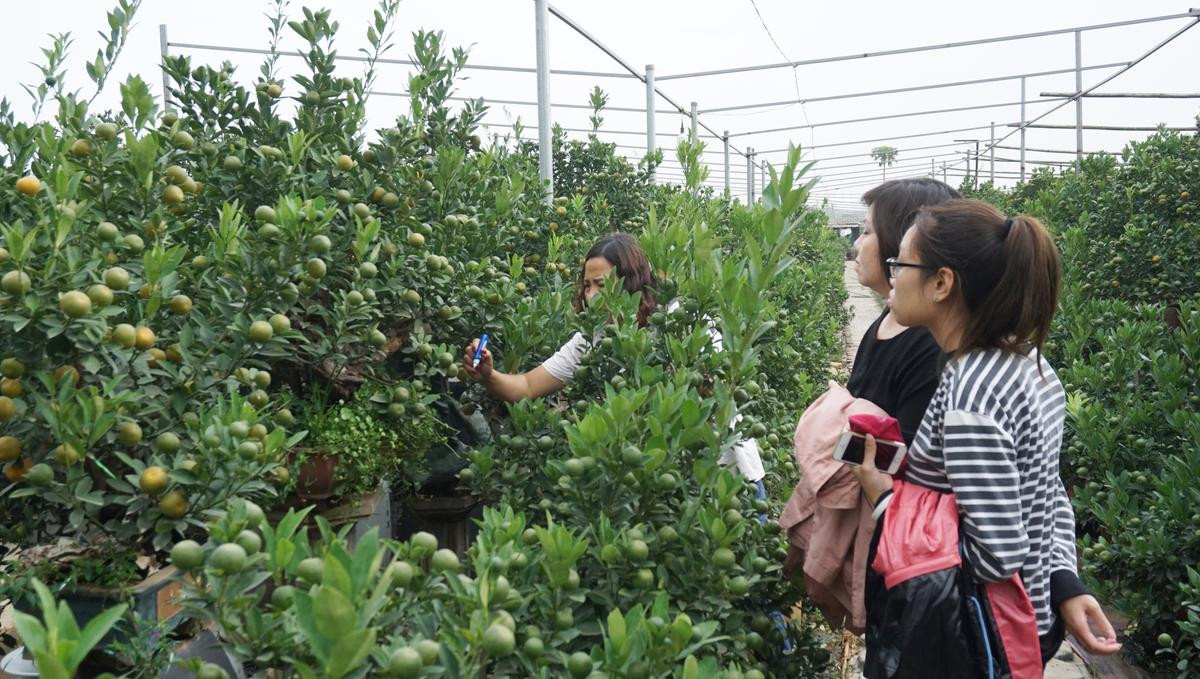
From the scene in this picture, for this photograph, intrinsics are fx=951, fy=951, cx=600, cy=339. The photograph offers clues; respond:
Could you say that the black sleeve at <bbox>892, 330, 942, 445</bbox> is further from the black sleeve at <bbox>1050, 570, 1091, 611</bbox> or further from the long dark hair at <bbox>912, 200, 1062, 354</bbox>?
the black sleeve at <bbox>1050, 570, 1091, 611</bbox>

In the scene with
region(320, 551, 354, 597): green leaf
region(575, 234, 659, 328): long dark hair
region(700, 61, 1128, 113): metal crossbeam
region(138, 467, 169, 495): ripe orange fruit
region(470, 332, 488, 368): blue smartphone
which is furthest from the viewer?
region(700, 61, 1128, 113): metal crossbeam

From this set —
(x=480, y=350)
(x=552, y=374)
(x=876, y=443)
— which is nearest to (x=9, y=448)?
(x=480, y=350)

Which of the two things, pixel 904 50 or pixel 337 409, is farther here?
pixel 904 50

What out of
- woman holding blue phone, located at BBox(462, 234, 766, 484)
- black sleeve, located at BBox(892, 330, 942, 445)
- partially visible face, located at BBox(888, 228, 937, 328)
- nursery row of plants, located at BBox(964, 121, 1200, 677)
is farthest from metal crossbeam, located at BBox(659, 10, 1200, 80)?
partially visible face, located at BBox(888, 228, 937, 328)

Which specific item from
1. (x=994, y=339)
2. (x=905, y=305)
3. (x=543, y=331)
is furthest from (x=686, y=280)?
(x=994, y=339)

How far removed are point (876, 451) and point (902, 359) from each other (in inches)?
15.5

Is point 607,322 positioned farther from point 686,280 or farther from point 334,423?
point 334,423

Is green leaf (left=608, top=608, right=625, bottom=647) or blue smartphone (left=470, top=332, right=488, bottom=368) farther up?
blue smartphone (left=470, top=332, right=488, bottom=368)

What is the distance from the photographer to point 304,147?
113 inches

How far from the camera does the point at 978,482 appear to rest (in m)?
1.93

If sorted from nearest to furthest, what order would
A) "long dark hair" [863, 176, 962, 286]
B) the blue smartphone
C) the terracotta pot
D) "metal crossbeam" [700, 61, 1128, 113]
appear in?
"long dark hair" [863, 176, 962, 286]
the terracotta pot
the blue smartphone
"metal crossbeam" [700, 61, 1128, 113]

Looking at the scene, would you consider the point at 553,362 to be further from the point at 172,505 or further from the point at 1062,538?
the point at 1062,538

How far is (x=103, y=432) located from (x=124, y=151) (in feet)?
2.70

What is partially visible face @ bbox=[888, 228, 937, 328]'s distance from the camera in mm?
2137
